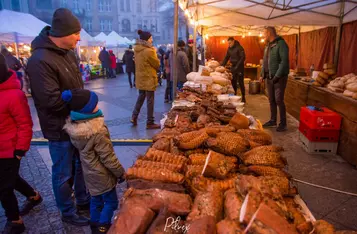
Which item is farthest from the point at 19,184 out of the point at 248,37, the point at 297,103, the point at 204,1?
the point at 248,37

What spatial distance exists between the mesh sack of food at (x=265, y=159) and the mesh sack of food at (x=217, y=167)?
18cm

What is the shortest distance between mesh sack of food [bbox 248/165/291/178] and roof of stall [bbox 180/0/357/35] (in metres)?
5.02

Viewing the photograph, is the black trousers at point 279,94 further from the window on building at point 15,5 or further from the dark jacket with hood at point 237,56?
the window on building at point 15,5

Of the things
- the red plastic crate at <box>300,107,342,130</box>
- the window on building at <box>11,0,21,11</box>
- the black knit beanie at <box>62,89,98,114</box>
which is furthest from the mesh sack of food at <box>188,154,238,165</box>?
the window on building at <box>11,0,21,11</box>

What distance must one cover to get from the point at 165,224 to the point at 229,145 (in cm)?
101

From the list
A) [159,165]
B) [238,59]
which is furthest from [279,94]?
[159,165]

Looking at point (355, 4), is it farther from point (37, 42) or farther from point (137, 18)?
point (137, 18)

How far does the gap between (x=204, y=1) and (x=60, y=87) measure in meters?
5.37

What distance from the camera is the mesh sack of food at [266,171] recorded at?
1.92 meters

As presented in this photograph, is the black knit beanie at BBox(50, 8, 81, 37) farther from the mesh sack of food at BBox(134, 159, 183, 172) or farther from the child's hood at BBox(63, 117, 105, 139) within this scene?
the mesh sack of food at BBox(134, 159, 183, 172)

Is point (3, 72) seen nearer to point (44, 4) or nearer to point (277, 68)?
point (277, 68)

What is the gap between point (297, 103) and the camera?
7.50m

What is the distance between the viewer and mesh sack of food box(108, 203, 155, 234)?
135cm

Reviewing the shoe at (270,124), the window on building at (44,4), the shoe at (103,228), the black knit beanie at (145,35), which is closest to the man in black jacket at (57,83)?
the shoe at (103,228)
